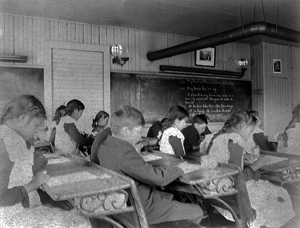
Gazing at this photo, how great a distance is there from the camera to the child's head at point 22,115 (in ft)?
4.74

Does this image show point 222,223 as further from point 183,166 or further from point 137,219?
point 137,219

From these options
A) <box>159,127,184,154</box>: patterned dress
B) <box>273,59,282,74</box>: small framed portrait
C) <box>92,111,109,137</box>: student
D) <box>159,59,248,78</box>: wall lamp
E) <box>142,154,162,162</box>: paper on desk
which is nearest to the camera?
<box>142,154,162,162</box>: paper on desk

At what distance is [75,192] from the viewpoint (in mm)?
1382

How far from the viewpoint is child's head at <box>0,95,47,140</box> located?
1.45 meters

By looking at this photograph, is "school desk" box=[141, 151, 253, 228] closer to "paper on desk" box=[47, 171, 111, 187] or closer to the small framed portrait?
"paper on desk" box=[47, 171, 111, 187]

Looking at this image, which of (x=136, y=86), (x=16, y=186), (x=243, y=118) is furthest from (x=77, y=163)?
(x=136, y=86)

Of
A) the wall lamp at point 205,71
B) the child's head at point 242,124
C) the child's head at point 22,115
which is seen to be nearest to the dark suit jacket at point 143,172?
the child's head at point 22,115

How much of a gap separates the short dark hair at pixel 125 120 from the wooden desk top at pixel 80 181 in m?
0.26

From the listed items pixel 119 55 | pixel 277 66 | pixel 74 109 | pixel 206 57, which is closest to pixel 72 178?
pixel 74 109

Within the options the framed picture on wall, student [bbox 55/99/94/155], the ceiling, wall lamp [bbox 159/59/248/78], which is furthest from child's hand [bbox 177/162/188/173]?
the framed picture on wall

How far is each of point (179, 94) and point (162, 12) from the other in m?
1.78

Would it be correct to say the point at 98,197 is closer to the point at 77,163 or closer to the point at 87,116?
the point at 77,163

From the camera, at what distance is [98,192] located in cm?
142

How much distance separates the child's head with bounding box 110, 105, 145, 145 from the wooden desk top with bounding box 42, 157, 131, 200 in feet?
0.76
